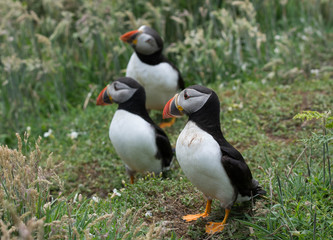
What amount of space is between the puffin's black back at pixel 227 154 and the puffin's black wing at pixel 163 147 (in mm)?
974

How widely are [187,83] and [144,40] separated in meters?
1.65

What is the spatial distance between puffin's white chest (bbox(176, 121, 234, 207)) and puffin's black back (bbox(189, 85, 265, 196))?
41 millimetres

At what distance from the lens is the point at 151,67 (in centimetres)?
518

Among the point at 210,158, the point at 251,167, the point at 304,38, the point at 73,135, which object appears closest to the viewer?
the point at 210,158

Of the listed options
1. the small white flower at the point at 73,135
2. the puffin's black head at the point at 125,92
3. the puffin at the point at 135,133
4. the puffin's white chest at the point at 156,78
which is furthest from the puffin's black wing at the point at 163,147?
the small white flower at the point at 73,135

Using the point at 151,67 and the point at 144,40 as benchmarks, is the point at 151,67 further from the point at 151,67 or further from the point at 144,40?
the point at 144,40

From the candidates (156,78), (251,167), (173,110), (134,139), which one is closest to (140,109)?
(134,139)

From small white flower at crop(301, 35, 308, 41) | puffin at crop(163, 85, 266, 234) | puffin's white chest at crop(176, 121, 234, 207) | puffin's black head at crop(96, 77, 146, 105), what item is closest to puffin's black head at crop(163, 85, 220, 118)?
puffin at crop(163, 85, 266, 234)

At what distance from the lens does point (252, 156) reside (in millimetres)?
4613

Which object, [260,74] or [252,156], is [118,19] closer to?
[260,74]

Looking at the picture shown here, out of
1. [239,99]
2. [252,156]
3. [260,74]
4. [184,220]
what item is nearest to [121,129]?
[184,220]

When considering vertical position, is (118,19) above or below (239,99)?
above

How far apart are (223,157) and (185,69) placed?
375 cm

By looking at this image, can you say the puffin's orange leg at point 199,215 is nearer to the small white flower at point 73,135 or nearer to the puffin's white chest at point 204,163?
the puffin's white chest at point 204,163
